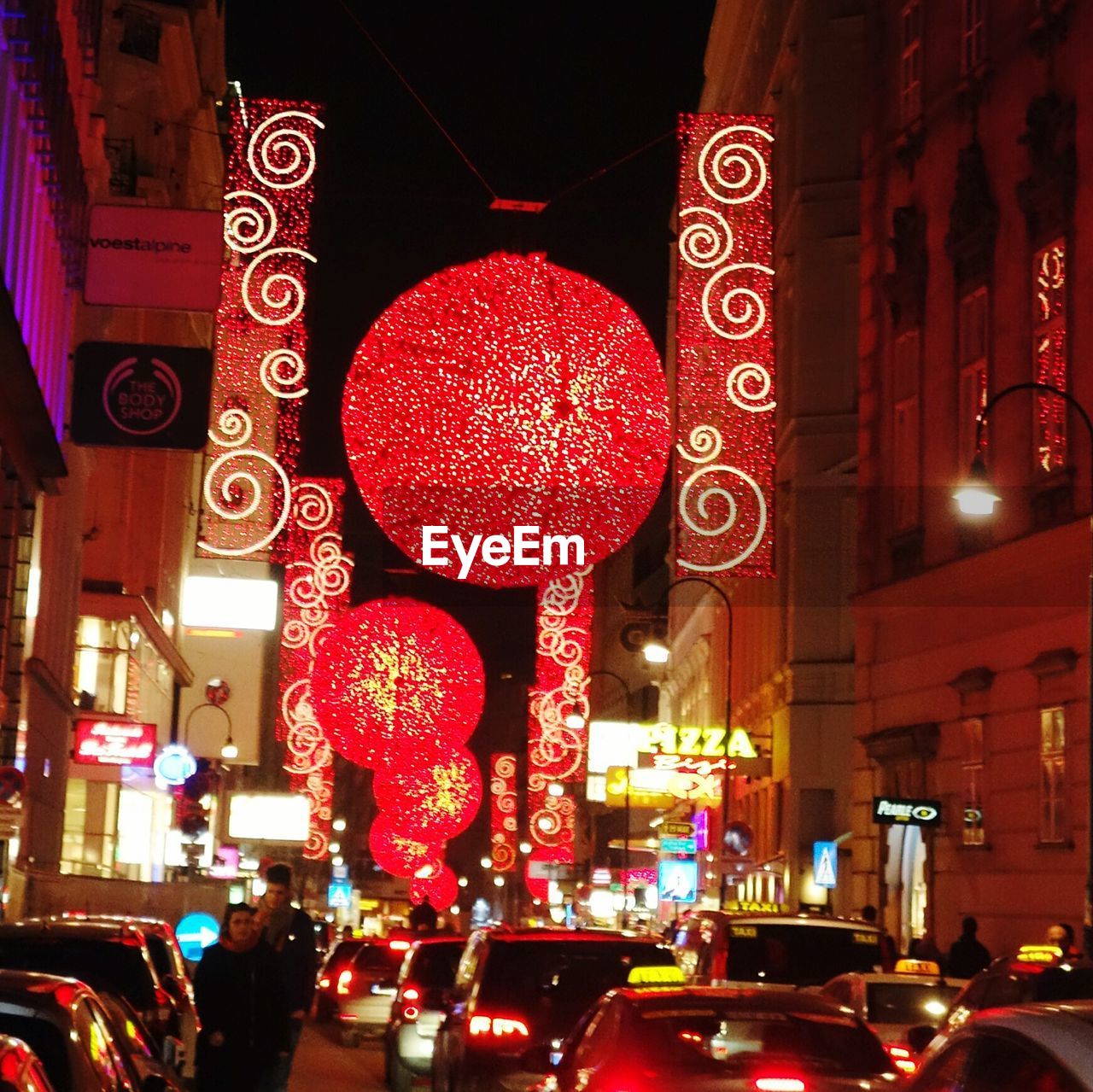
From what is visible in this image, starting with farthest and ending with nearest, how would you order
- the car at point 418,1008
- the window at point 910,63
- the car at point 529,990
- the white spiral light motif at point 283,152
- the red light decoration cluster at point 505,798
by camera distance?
1. the red light decoration cluster at point 505,798
2. the window at point 910,63
3. the white spiral light motif at point 283,152
4. the car at point 418,1008
5. the car at point 529,990

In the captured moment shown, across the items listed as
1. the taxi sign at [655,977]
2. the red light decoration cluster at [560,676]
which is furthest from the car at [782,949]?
the red light decoration cluster at [560,676]

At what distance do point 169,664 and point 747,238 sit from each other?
142 ft

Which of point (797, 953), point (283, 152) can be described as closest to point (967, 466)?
point (283, 152)

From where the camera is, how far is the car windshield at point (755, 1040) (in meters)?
10.4

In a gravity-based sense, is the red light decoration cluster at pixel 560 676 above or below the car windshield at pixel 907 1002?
above

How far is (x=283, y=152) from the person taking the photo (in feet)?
94.7

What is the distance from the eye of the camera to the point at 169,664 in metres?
71.3

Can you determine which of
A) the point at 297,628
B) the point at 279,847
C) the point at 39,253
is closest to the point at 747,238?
the point at 39,253

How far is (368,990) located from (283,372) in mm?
8835

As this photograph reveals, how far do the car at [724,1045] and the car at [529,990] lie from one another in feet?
11.4

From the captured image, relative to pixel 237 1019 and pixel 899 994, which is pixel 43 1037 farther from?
pixel 899 994

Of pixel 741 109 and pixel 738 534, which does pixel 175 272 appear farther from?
pixel 741 109

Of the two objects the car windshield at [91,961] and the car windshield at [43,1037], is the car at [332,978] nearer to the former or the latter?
the car windshield at [91,961]

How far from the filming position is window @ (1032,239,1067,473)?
27344 mm
